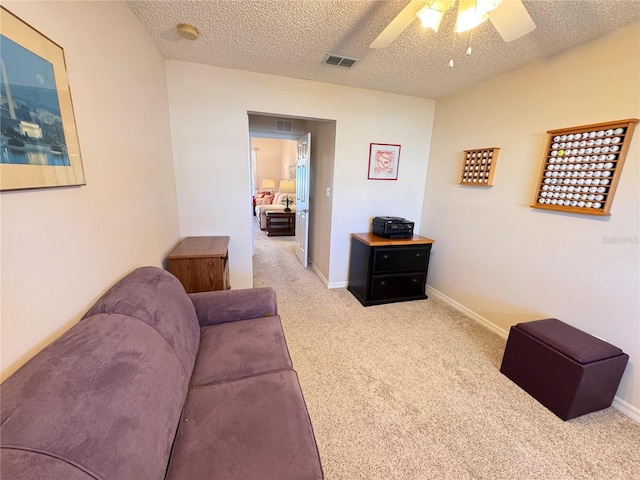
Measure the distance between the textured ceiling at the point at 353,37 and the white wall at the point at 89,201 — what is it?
39 cm

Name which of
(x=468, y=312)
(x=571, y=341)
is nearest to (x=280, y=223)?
(x=468, y=312)

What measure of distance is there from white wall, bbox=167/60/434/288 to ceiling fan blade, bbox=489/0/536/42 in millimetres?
1744

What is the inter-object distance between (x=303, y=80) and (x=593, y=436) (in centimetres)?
348

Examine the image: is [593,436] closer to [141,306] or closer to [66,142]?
[141,306]

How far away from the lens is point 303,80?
2.64 metres

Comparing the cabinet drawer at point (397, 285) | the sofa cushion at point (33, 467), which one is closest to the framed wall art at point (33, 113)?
the sofa cushion at point (33, 467)

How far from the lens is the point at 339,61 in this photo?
219 cm

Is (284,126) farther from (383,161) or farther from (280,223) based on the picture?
(280,223)

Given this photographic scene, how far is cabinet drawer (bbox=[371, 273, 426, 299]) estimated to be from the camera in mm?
2877

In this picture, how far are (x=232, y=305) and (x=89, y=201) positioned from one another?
0.94 metres

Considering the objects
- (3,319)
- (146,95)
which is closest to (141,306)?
(3,319)

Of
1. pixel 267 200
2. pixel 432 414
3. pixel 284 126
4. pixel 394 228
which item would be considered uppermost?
pixel 284 126

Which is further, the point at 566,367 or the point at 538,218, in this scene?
the point at 538,218

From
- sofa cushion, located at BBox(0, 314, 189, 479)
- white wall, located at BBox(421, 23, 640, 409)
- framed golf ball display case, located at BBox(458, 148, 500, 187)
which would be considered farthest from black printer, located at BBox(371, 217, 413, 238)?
sofa cushion, located at BBox(0, 314, 189, 479)
